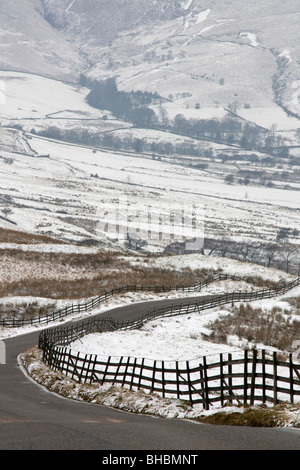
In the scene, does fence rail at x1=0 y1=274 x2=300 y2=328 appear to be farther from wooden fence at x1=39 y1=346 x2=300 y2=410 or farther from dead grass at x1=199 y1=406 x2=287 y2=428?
dead grass at x1=199 y1=406 x2=287 y2=428

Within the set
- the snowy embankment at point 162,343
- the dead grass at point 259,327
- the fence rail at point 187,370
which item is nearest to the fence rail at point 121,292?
the fence rail at point 187,370

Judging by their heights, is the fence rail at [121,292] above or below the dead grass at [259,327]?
below

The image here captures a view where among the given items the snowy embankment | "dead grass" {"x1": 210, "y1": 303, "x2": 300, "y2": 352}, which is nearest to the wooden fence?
the snowy embankment

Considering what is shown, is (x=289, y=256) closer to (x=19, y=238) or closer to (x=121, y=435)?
(x=19, y=238)

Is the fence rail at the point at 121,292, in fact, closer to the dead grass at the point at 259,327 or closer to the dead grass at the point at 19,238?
the dead grass at the point at 259,327

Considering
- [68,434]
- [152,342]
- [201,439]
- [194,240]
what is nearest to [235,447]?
[201,439]

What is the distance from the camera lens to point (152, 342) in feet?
119

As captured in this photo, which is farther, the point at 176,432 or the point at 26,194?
the point at 26,194

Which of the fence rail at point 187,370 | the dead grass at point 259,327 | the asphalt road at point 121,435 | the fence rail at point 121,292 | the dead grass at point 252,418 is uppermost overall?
the asphalt road at point 121,435

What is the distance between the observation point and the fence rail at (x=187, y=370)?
14445 millimetres

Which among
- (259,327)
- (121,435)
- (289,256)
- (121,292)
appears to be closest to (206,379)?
(121,435)

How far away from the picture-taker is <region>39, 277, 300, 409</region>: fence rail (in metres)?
14.4
